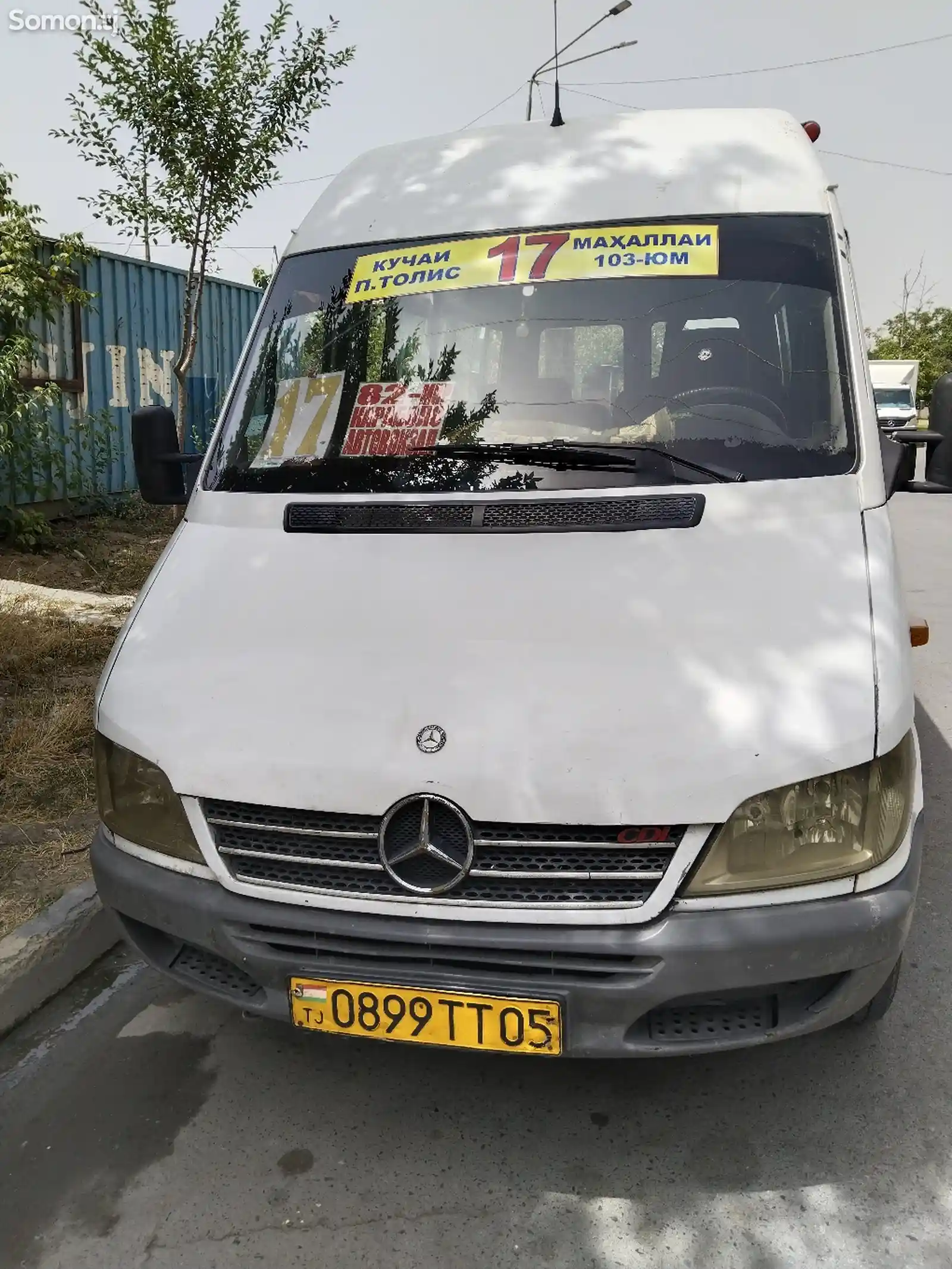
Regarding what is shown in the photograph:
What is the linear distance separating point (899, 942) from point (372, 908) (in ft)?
3.65

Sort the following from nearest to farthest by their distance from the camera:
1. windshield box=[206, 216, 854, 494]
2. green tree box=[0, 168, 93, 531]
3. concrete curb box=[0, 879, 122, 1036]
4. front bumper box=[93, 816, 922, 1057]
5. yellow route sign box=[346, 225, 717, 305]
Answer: front bumper box=[93, 816, 922, 1057] < windshield box=[206, 216, 854, 494] < concrete curb box=[0, 879, 122, 1036] < yellow route sign box=[346, 225, 717, 305] < green tree box=[0, 168, 93, 531]

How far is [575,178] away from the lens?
346cm

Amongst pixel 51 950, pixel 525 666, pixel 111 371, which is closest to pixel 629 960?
pixel 525 666

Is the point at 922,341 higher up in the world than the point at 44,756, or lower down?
higher up

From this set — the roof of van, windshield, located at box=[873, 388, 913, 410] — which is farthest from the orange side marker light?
windshield, located at box=[873, 388, 913, 410]

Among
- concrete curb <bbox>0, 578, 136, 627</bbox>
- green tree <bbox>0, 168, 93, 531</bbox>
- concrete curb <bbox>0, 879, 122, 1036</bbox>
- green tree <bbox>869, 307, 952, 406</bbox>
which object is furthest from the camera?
green tree <bbox>869, 307, 952, 406</bbox>

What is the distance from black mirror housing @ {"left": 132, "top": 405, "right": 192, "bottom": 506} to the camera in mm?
3658

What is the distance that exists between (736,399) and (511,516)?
78 centimetres

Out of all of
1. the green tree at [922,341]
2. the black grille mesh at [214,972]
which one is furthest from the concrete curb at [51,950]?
the green tree at [922,341]

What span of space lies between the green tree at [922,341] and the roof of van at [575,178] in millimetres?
48507

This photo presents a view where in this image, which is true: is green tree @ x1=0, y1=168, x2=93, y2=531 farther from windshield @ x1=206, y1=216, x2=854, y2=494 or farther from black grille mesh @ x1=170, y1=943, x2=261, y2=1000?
black grille mesh @ x1=170, y1=943, x2=261, y2=1000

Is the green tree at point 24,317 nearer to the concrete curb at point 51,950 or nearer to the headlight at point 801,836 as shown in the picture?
the concrete curb at point 51,950

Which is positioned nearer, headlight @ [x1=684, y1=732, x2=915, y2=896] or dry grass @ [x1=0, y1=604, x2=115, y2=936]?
headlight @ [x1=684, y1=732, x2=915, y2=896]

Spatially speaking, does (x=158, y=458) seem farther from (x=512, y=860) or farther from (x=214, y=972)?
(x=512, y=860)
